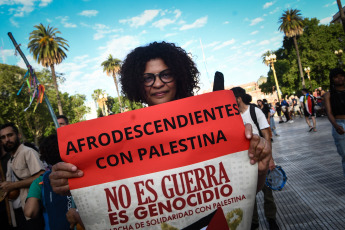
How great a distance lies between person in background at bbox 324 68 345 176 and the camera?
344cm

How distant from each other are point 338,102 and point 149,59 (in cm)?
336

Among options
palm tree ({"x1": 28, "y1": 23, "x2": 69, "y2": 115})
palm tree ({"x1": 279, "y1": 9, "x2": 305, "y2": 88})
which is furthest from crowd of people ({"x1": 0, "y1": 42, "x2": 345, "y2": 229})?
palm tree ({"x1": 279, "y1": 9, "x2": 305, "y2": 88})

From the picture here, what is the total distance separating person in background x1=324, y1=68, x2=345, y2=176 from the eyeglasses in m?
3.11

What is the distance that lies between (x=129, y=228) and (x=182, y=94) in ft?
3.28

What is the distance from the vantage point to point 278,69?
38.2 m

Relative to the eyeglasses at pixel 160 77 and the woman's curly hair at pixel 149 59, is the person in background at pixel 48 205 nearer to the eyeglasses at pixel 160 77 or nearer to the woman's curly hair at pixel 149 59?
the woman's curly hair at pixel 149 59

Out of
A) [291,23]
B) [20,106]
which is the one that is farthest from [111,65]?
[291,23]

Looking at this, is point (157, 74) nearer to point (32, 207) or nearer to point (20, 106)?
point (32, 207)

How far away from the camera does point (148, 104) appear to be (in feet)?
5.57

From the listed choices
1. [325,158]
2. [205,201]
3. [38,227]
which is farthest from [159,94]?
[325,158]

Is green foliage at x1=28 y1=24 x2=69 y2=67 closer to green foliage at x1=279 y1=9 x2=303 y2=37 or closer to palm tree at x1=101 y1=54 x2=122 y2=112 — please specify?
palm tree at x1=101 y1=54 x2=122 y2=112

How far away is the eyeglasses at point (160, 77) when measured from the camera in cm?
163

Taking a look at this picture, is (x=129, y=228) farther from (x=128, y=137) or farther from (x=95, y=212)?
(x=128, y=137)

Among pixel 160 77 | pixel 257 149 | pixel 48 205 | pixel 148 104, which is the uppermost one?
pixel 160 77
